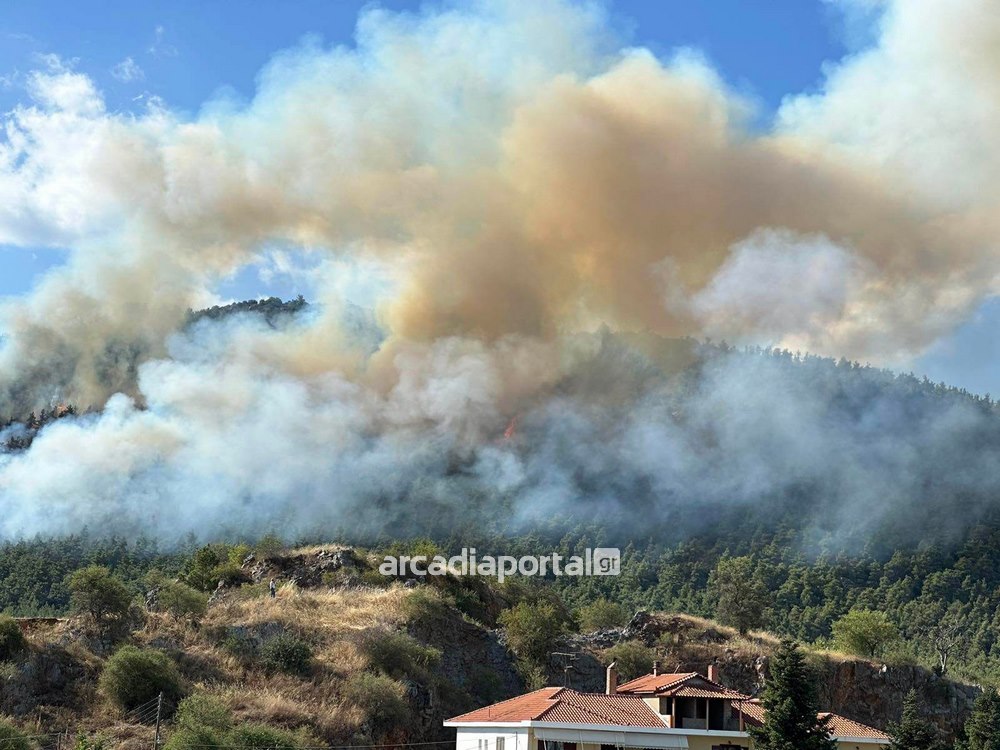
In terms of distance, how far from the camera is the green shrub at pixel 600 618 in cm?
7188

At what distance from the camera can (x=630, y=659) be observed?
204ft

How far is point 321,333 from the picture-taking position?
13525cm

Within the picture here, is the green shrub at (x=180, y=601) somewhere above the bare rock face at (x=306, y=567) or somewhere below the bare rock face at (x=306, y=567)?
below

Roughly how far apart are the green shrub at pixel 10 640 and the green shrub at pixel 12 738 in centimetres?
742

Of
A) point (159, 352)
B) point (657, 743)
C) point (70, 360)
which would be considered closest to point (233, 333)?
point (159, 352)

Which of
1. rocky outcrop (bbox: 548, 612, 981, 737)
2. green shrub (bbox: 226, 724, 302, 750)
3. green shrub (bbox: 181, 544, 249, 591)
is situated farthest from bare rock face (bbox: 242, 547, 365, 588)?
green shrub (bbox: 226, 724, 302, 750)

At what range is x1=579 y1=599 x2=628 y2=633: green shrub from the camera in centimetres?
7188

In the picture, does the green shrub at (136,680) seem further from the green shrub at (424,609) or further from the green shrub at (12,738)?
the green shrub at (424,609)

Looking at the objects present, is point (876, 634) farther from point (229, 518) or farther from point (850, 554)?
point (229, 518)

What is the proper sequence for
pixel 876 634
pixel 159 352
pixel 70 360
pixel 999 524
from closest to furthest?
pixel 876 634 → pixel 999 524 → pixel 159 352 → pixel 70 360

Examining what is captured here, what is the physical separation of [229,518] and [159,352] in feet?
101

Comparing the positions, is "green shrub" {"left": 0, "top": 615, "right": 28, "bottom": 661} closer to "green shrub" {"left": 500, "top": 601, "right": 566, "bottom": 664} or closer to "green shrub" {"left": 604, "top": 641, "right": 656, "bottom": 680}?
"green shrub" {"left": 500, "top": 601, "right": 566, "bottom": 664}

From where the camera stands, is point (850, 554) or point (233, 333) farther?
point (233, 333)

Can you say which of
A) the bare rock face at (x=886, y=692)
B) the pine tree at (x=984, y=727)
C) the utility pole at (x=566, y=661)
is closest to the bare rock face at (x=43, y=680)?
the utility pole at (x=566, y=661)
